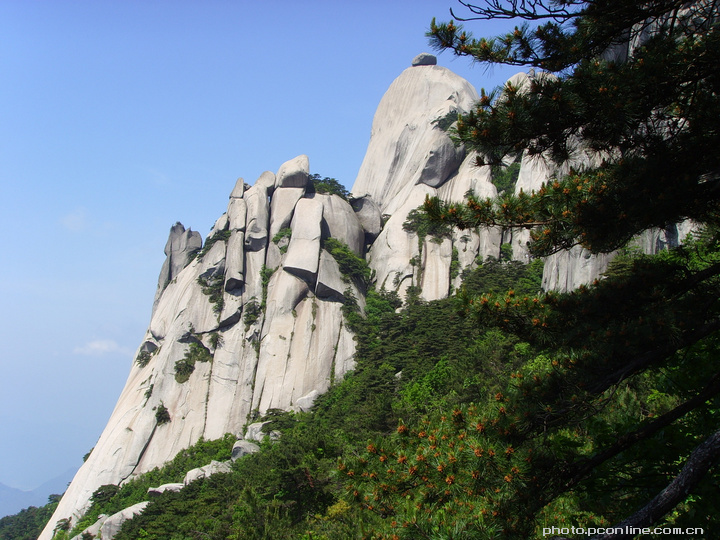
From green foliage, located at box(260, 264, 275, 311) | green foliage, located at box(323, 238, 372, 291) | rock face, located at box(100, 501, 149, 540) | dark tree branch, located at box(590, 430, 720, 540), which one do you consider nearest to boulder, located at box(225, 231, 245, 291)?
green foliage, located at box(260, 264, 275, 311)

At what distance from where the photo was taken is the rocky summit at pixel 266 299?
3142 cm

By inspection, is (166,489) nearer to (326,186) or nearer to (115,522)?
(115,522)

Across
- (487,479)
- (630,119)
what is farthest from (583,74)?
(487,479)

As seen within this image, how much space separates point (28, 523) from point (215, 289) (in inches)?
1016

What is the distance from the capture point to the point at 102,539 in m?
23.7

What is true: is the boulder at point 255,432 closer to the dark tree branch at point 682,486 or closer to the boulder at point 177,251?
the boulder at point 177,251

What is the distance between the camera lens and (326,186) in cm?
3925

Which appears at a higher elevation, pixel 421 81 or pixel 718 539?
pixel 421 81

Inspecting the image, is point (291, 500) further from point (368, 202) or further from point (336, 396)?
point (368, 202)

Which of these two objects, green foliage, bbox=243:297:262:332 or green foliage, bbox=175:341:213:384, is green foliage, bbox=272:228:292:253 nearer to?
green foliage, bbox=243:297:262:332

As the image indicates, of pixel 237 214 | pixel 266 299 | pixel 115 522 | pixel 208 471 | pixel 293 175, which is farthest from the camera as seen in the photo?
pixel 293 175

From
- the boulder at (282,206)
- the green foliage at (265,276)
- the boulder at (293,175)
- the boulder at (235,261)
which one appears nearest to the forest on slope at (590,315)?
the green foliage at (265,276)

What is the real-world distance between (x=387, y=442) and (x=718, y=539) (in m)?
2.64

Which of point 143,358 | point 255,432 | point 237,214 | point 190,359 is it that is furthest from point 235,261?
point 255,432
